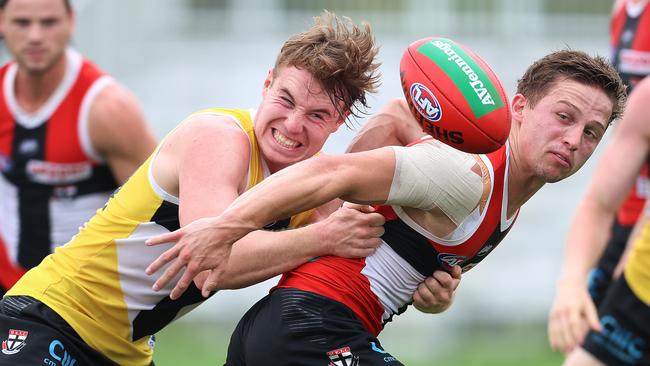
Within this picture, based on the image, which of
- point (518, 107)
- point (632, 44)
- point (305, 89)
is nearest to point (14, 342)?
Result: point (305, 89)

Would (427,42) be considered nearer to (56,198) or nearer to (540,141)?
(540,141)

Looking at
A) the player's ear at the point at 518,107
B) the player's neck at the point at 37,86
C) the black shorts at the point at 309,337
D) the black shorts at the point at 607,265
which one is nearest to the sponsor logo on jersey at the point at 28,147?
the player's neck at the point at 37,86

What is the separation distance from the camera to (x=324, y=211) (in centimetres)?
478

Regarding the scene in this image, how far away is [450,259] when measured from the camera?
4449 mm

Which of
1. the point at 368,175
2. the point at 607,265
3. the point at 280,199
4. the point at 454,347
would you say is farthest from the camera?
the point at 454,347

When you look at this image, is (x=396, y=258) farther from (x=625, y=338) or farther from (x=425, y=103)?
(x=625, y=338)

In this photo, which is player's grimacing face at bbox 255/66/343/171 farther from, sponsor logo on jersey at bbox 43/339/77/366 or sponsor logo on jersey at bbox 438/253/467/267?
sponsor logo on jersey at bbox 43/339/77/366

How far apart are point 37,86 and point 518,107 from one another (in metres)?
3.01

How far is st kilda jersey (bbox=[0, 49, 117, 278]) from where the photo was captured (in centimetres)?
640

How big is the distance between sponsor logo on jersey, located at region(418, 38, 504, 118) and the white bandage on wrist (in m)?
0.23

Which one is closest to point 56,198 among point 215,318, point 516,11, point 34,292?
point 34,292

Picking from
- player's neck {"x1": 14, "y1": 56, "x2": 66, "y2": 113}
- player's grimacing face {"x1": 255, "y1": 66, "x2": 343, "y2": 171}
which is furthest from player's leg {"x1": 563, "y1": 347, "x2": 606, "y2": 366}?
player's neck {"x1": 14, "y1": 56, "x2": 66, "y2": 113}

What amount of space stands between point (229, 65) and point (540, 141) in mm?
9325

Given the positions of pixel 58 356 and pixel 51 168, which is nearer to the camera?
pixel 58 356
